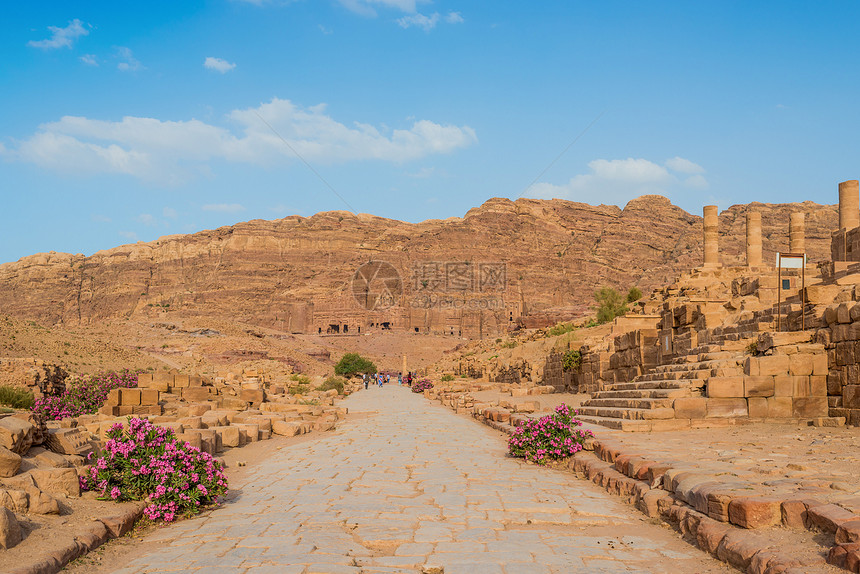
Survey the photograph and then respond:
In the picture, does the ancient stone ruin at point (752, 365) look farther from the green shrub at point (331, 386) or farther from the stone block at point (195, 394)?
the green shrub at point (331, 386)

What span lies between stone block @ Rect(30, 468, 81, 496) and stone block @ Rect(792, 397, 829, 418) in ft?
32.0

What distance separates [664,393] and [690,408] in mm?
630

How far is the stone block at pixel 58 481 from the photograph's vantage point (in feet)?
17.9

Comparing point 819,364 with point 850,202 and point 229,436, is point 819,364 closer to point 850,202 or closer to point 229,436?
point 229,436

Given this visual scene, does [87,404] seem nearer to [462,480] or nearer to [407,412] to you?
[407,412]

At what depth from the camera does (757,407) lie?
1042cm

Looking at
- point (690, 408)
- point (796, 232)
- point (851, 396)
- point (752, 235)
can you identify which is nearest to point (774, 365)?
point (851, 396)

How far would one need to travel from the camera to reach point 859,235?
20.3 metres

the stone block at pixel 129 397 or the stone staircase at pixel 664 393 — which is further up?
the stone staircase at pixel 664 393

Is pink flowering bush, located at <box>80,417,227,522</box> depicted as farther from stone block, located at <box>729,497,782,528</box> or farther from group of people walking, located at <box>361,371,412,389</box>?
A: group of people walking, located at <box>361,371,412,389</box>

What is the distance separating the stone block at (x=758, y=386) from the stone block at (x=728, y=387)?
85 mm

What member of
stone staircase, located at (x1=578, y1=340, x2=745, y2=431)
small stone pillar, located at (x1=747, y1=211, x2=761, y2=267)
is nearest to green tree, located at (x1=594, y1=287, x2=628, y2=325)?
small stone pillar, located at (x1=747, y1=211, x2=761, y2=267)

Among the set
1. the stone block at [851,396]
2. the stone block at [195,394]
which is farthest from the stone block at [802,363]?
the stone block at [195,394]

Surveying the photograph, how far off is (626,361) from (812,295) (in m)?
6.60
